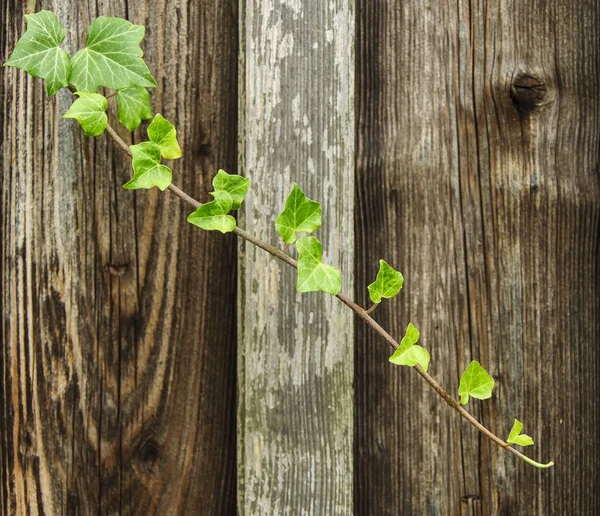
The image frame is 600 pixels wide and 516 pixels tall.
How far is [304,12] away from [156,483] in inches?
35.6

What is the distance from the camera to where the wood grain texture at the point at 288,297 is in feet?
3.28

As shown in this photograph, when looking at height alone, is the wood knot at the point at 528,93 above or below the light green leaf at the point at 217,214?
above

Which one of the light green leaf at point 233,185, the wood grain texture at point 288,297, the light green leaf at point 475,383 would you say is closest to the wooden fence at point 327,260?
the wood grain texture at point 288,297

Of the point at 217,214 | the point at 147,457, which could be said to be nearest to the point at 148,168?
the point at 217,214

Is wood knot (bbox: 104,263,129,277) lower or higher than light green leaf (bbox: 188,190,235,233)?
lower

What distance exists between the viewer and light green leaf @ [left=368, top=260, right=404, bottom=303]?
2.88ft

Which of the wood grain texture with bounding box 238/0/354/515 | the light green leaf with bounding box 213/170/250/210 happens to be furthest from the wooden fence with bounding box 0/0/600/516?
the light green leaf with bounding box 213/170/250/210

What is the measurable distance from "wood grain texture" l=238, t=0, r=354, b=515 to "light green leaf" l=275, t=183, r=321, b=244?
12 centimetres

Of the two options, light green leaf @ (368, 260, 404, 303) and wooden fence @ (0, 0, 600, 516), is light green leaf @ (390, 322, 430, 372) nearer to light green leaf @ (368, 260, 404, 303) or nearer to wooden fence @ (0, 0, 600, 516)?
light green leaf @ (368, 260, 404, 303)

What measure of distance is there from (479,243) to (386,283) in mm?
370

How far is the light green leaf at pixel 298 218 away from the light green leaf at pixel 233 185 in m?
0.07

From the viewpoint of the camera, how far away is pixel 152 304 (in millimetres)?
1091

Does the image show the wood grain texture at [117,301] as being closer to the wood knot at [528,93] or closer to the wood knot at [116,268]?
the wood knot at [116,268]

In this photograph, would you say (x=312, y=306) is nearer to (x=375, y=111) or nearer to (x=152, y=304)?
(x=152, y=304)
